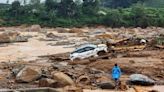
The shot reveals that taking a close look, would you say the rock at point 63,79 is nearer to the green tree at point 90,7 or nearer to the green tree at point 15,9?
the green tree at point 15,9

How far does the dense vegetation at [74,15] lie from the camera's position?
89.7 metres

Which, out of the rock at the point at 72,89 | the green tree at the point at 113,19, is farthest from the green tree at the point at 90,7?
the rock at the point at 72,89

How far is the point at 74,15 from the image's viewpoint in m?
94.7

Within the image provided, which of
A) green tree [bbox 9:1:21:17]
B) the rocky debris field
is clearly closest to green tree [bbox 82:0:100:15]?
green tree [bbox 9:1:21:17]

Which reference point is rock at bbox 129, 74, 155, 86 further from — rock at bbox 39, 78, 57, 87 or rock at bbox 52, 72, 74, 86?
rock at bbox 39, 78, 57, 87

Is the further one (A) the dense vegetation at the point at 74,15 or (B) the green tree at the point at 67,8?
(B) the green tree at the point at 67,8

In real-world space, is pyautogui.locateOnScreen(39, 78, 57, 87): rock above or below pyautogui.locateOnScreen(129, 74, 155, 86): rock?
above

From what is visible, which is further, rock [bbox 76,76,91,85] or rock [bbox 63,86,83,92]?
rock [bbox 76,76,91,85]

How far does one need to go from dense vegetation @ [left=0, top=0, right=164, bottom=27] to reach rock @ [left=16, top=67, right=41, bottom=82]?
65.7 m

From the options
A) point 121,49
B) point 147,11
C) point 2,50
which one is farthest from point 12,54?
point 147,11

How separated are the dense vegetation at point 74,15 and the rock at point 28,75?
65.7 meters

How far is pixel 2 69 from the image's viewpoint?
27953mm

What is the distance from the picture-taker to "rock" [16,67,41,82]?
23.1 meters

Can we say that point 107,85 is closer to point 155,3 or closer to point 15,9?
point 15,9
